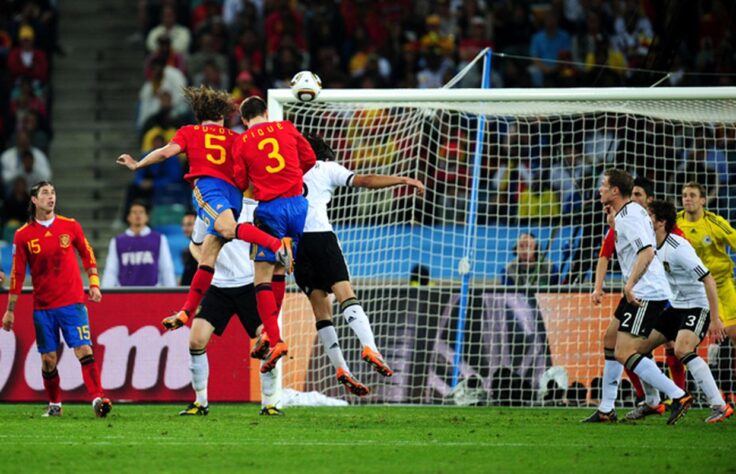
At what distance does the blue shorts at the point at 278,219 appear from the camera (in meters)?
10.0

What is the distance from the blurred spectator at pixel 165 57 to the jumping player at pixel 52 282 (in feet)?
29.2

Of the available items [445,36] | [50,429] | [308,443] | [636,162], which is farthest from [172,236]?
[308,443]

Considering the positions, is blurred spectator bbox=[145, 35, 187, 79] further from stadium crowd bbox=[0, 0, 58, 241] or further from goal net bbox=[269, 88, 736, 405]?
goal net bbox=[269, 88, 736, 405]

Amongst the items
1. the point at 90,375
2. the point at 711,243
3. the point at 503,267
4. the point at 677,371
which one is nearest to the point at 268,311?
the point at 90,375

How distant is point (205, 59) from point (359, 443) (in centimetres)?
1255

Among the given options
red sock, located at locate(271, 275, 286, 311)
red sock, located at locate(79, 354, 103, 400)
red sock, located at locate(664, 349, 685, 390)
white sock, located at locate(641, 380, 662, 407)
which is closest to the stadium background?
red sock, located at locate(664, 349, 685, 390)

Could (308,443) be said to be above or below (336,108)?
below

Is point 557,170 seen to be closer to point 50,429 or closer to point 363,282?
point 363,282

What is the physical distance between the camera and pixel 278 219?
394 inches

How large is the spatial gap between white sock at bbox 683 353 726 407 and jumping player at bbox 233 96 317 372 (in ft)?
11.3

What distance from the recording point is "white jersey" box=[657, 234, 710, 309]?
10.8 metres

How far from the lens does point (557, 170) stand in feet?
48.8

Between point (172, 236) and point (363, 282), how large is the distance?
14.3 ft

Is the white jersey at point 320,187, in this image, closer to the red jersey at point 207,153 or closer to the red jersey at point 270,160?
the red jersey at point 270,160
